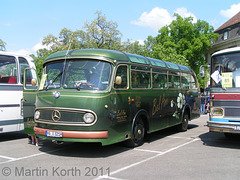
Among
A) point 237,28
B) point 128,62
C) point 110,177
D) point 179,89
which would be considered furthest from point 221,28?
point 110,177

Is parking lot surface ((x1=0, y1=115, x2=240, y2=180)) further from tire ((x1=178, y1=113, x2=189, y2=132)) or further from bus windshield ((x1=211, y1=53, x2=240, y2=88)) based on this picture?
tire ((x1=178, y1=113, x2=189, y2=132))

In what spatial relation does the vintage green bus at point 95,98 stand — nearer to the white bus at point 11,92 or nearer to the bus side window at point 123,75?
the bus side window at point 123,75

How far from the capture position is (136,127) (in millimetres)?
8500

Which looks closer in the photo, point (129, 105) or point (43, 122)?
point (43, 122)

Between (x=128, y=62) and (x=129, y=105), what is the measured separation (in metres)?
1.28

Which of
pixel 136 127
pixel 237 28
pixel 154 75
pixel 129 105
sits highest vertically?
pixel 237 28

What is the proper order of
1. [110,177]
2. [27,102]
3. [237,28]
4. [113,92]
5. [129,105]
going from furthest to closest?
1. [237,28]
2. [27,102]
3. [129,105]
4. [113,92]
5. [110,177]

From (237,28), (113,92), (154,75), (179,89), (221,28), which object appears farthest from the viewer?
(221,28)

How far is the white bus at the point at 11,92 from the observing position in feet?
30.7

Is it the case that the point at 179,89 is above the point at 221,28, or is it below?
below

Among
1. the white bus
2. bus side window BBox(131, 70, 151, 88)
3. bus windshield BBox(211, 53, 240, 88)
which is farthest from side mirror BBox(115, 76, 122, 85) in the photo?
the white bus

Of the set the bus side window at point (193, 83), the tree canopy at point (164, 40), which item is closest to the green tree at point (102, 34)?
the tree canopy at point (164, 40)

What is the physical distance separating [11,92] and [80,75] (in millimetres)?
3472

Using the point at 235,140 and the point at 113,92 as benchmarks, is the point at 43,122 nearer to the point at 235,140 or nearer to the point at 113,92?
the point at 113,92
